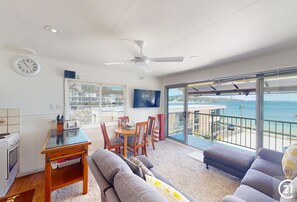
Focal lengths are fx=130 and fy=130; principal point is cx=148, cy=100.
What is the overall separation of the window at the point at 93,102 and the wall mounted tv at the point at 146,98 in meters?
0.40

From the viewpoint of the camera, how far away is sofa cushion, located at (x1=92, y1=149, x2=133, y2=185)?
110 centimetres

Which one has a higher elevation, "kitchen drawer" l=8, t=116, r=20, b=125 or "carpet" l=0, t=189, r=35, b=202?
"kitchen drawer" l=8, t=116, r=20, b=125

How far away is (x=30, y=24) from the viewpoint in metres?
1.55

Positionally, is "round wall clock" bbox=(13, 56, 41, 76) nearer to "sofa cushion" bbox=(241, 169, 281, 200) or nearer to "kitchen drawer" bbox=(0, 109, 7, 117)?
"kitchen drawer" bbox=(0, 109, 7, 117)

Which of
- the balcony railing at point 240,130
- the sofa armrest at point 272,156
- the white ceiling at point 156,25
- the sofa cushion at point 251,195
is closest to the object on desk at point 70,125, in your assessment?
the white ceiling at point 156,25

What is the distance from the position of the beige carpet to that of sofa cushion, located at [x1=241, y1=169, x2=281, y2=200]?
0.59m

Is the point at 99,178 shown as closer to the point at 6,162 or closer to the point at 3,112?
the point at 6,162

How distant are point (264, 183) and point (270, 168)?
0.52 m

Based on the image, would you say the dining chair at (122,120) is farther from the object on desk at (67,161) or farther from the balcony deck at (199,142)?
the balcony deck at (199,142)

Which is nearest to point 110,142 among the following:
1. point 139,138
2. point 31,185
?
point 139,138

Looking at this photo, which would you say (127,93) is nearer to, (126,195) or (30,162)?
(30,162)

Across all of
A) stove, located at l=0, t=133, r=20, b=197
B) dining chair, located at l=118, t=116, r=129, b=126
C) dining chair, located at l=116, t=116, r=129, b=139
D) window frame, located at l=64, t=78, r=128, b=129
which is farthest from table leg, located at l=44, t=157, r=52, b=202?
dining chair, located at l=118, t=116, r=129, b=126

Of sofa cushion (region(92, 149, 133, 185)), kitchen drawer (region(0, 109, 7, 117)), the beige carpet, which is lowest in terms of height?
the beige carpet

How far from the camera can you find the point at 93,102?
347 centimetres
